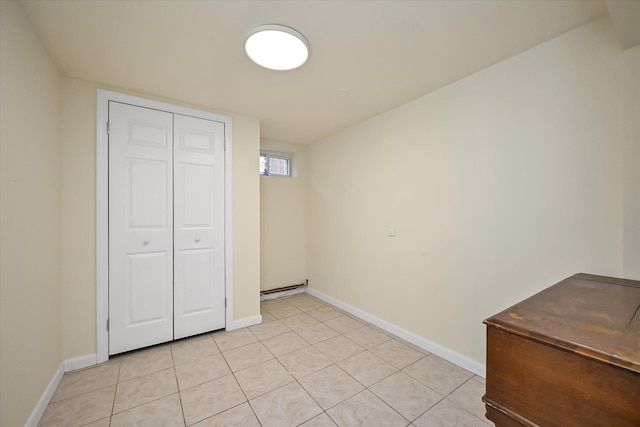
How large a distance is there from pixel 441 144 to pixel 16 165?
9.47 feet

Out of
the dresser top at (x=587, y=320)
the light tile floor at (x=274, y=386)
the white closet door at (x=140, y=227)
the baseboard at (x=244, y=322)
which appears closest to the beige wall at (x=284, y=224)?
the baseboard at (x=244, y=322)

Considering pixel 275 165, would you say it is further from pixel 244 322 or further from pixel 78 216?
pixel 78 216

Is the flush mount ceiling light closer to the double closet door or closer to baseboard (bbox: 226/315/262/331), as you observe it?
the double closet door

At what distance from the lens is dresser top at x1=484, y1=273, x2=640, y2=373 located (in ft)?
2.23

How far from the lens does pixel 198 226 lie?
256 cm

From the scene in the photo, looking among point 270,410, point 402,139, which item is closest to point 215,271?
point 270,410

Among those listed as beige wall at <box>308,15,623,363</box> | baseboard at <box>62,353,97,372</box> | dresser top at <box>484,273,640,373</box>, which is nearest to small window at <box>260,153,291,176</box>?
beige wall at <box>308,15,623,363</box>

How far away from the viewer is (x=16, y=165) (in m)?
1.33

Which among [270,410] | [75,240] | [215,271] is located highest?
[75,240]

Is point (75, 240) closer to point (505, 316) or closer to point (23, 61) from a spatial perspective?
point (23, 61)

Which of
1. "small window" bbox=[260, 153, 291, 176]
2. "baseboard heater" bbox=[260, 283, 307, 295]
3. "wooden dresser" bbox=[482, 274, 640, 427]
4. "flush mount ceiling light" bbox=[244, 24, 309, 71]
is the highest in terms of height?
"flush mount ceiling light" bbox=[244, 24, 309, 71]

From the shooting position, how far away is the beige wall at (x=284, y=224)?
376cm

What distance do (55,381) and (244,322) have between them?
1.46 metres

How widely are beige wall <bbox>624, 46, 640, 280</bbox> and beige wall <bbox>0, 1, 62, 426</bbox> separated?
3159mm
